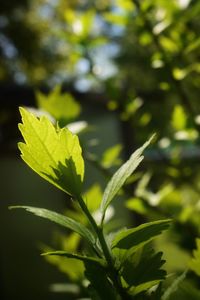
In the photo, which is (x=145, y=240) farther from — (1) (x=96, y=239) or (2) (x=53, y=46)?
(2) (x=53, y=46)

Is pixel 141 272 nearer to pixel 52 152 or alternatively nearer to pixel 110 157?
pixel 52 152

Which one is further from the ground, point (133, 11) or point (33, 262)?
point (33, 262)

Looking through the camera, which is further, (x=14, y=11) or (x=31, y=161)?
(x=14, y=11)

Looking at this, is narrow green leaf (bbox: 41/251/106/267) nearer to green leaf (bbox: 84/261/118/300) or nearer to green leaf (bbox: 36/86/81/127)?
green leaf (bbox: 84/261/118/300)

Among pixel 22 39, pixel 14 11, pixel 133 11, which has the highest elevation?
pixel 14 11

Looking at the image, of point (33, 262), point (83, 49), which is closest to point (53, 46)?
point (33, 262)

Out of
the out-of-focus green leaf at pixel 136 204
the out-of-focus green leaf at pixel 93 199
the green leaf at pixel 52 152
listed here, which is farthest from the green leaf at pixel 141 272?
the out-of-focus green leaf at pixel 136 204
